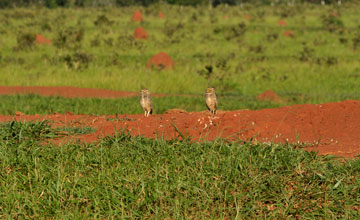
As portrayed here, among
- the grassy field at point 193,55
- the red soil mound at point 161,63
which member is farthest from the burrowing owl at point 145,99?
the red soil mound at point 161,63

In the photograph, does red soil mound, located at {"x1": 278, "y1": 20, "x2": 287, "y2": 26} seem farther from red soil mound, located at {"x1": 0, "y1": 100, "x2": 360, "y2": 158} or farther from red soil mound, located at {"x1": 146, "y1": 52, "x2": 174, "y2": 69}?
red soil mound, located at {"x1": 0, "y1": 100, "x2": 360, "y2": 158}

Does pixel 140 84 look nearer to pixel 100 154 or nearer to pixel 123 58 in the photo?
pixel 123 58

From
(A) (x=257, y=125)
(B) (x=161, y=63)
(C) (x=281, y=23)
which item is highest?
(A) (x=257, y=125)

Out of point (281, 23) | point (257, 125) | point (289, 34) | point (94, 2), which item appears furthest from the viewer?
point (94, 2)

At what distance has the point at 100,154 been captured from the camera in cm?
611

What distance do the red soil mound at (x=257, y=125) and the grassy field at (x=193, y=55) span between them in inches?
355

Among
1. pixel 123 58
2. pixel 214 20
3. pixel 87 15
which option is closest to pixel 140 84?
pixel 123 58

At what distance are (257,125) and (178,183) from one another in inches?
118

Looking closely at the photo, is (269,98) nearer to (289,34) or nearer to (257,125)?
(257,125)

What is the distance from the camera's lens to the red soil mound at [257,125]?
7.60 meters

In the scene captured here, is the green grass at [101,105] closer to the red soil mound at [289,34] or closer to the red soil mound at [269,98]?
the red soil mound at [269,98]

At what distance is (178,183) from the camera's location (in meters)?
5.32

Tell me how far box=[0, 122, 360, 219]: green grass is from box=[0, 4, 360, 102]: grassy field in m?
12.1

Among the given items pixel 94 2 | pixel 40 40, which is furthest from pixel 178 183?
pixel 94 2
